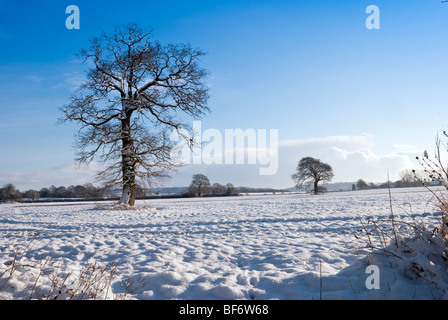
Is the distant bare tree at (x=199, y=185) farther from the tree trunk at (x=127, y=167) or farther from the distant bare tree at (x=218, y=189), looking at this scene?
the tree trunk at (x=127, y=167)

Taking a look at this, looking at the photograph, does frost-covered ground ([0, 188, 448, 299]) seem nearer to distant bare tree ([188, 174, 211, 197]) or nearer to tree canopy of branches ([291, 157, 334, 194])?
tree canopy of branches ([291, 157, 334, 194])

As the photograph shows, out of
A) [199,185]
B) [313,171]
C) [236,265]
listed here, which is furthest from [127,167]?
[199,185]

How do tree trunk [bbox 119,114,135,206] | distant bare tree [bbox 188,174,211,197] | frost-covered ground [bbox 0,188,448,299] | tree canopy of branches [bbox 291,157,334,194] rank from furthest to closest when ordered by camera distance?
distant bare tree [bbox 188,174,211,197] < tree canopy of branches [bbox 291,157,334,194] < tree trunk [bbox 119,114,135,206] < frost-covered ground [bbox 0,188,448,299]

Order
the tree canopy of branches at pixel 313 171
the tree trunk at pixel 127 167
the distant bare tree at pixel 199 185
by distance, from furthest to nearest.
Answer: the distant bare tree at pixel 199 185, the tree canopy of branches at pixel 313 171, the tree trunk at pixel 127 167

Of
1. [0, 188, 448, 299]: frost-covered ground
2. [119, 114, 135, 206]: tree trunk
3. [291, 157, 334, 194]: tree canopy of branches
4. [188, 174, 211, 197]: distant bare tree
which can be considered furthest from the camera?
[188, 174, 211, 197]: distant bare tree

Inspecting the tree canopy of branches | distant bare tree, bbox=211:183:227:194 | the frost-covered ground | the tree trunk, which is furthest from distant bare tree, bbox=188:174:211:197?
the frost-covered ground

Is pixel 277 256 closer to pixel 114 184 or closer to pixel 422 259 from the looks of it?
pixel 422 259

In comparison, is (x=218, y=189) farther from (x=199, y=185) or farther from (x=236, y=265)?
(x=236, y=265)

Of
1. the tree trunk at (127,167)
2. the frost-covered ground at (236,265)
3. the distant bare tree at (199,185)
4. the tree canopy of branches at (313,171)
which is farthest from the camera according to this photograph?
the distant bare tree at (199,185)

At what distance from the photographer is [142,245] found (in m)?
6.19

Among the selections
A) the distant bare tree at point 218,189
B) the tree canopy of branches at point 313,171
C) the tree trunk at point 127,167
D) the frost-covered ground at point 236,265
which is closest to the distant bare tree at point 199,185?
the distant bare tree at point 218,189

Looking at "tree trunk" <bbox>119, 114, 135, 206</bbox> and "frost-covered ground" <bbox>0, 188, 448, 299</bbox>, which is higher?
"tree trunk" <bbox>119, 114, 135, 206</bbox>
